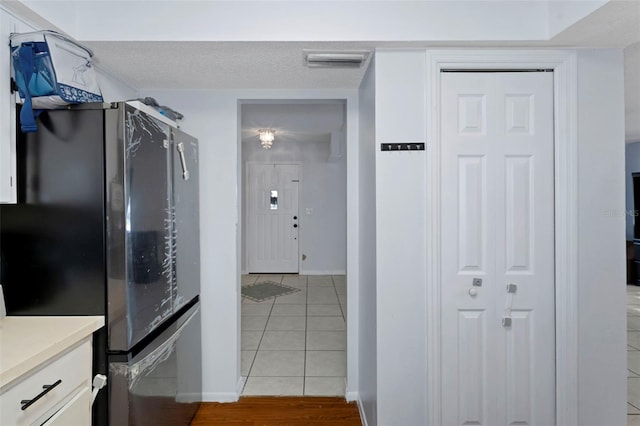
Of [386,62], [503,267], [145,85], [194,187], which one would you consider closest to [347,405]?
[503,267]

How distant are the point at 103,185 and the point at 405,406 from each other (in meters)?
1.85

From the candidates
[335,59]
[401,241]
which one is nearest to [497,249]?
[401,241]

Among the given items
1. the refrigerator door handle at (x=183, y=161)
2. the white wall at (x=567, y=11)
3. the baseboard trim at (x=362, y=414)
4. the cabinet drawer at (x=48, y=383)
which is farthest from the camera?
the baseboard trim at (x=362, y=414)

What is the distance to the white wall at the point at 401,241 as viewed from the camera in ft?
5.91

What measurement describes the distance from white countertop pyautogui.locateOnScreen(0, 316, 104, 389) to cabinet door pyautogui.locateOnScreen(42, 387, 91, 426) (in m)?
0.21

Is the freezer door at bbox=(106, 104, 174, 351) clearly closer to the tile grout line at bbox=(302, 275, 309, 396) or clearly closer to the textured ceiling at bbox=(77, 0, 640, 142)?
the textured ceiling at bbox=(77, 0, 640, 142)

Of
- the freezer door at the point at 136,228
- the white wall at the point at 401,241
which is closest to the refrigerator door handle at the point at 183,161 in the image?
the freezer door at the point at 136,228

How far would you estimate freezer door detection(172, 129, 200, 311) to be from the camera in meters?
1.97

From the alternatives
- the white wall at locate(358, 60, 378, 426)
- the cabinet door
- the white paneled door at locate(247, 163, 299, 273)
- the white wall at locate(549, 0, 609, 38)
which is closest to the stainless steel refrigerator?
the cabinet door

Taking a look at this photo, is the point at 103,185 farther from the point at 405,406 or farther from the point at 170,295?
the point at 405,406

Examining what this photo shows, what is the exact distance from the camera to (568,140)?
179cm

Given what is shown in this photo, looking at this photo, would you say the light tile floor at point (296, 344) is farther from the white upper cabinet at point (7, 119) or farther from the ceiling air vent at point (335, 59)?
the ceiling air vent at point (335, 59)

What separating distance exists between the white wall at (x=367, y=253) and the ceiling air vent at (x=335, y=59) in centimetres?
8

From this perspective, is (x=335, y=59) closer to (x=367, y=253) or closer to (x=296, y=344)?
(x=367, y=253)
